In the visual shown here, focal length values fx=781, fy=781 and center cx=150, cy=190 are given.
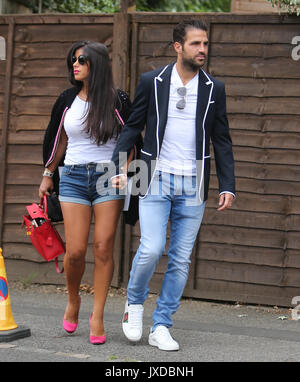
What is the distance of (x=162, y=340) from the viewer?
5.27 metres

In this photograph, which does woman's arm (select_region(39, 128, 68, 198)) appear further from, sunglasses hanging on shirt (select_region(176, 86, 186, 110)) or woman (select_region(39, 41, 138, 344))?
sunglasses hanging on shirt (select_region(176, 86, 186, 110))

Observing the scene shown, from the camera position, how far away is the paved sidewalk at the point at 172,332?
5.09 m

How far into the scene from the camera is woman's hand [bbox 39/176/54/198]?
5.77 metres

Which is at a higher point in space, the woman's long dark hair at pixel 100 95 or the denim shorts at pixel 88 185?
the woman's long dark hair at pixel 100 95

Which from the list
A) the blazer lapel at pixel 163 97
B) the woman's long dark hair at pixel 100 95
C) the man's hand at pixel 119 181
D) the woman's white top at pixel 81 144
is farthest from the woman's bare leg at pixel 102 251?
the blazer lapel at pixel 163 97

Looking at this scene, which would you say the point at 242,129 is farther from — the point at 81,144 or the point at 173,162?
the point at 81,144

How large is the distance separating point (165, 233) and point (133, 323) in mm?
660

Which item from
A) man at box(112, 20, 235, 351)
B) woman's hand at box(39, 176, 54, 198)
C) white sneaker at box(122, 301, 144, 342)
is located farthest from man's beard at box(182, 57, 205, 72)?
white sneaker at box(122, 301, 144, 342)

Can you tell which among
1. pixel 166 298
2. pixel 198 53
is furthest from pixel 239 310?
pixel 198 53

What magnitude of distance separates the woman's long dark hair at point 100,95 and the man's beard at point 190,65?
55 cm

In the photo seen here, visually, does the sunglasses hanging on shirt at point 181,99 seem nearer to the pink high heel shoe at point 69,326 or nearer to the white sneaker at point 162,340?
the white sneaker at point 162,340

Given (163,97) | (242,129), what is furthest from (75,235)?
(242,129)
